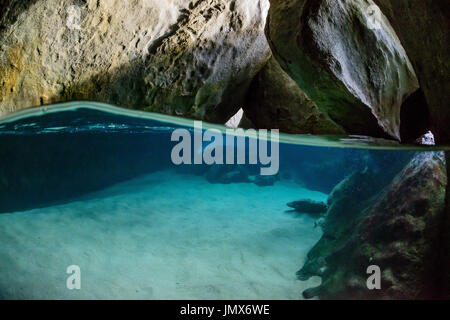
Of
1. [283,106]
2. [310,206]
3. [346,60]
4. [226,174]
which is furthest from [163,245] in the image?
[283,106]

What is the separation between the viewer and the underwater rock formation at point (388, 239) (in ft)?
11.1

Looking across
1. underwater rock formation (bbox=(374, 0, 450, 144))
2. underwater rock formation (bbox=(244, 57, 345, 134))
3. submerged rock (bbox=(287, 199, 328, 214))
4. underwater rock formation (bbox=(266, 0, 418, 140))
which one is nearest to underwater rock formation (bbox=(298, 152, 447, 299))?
submerged rock (bbox=(287, 199, 328, 214))

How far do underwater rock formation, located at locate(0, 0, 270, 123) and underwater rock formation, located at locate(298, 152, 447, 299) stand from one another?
3766mm

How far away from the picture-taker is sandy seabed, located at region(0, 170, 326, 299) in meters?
3.35

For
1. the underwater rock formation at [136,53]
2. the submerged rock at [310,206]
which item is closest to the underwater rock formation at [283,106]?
the underwater rock formation at [136,53]

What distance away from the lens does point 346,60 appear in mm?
4762

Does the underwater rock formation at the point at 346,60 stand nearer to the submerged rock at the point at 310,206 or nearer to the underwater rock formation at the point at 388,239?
the underwater rock formation at the point at 388,239

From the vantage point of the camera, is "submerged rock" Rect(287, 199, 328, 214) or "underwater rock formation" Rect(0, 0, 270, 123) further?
"underwater rock formation" Rect(0, 0, 270, 123)

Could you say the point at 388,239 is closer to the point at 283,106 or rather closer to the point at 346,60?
the point at 346,60

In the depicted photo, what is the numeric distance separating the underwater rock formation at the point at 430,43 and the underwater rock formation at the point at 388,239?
643mm

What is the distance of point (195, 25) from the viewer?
19.6 ft

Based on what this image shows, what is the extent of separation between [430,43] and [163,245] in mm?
3862

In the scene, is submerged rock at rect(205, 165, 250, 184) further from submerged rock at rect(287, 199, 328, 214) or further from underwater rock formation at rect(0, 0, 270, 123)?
underwater rock formation at rect(0, 0, 270, 123)

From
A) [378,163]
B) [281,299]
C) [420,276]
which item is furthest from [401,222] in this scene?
[281,299]
